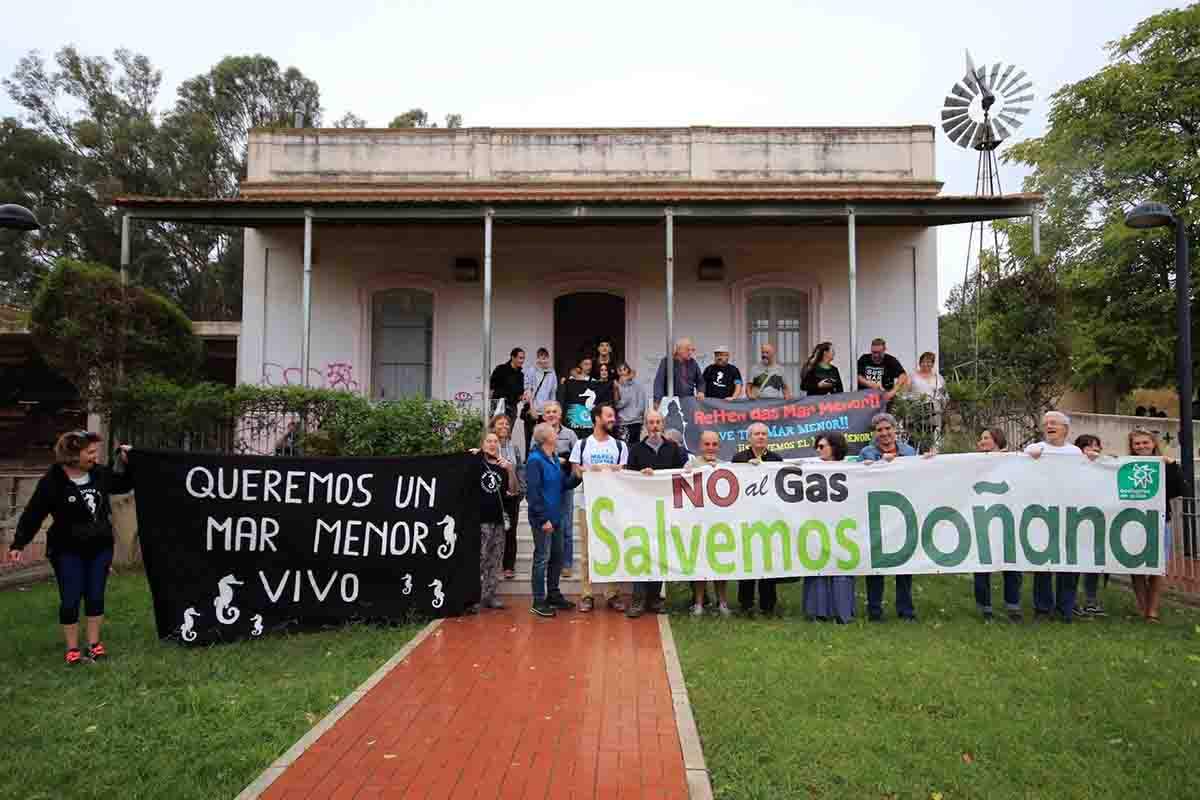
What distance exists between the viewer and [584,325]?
14594 millimetres

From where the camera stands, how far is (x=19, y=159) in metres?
31.8

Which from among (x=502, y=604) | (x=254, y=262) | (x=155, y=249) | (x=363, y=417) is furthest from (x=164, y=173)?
(x=502, y=604)

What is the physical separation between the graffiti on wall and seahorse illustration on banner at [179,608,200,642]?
7682mm

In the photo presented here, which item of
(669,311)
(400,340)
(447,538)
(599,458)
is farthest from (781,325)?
(447,538)

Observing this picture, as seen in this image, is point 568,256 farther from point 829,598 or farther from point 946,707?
point 946,707

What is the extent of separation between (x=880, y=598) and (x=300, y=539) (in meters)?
5.11

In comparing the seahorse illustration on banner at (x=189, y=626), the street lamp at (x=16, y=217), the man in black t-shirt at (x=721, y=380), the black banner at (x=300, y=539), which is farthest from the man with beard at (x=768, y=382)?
the street lamp at (x=16, y=217)

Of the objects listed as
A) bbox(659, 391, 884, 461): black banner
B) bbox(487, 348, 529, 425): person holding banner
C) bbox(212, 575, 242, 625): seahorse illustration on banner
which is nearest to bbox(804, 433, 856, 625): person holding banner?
bbox(659, 391, 884, 461): black banner

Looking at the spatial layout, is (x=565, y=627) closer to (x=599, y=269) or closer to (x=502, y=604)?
(x=502, y=604)

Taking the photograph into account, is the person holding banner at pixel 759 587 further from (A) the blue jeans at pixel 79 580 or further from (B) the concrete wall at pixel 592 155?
(B) the concrete wall at pixel 592 155

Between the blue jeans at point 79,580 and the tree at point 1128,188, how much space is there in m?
23.0

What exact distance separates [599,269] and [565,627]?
8.23 meters

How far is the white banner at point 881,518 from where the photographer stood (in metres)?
6.95

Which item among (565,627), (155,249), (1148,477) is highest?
(155,249)
